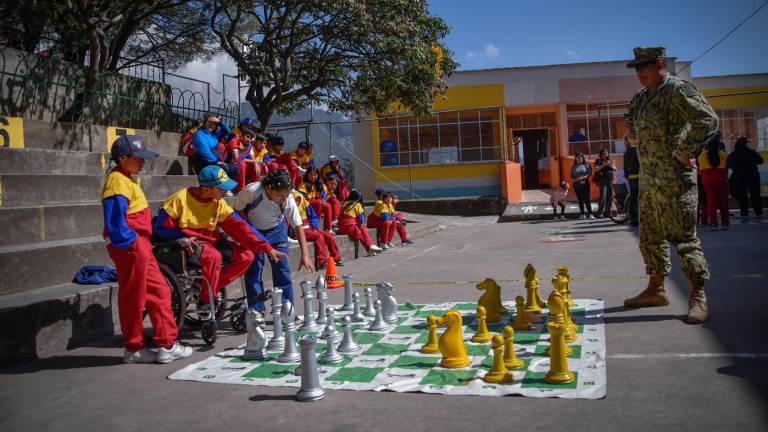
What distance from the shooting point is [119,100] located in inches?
495

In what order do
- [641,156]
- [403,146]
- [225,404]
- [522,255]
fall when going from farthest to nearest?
[403,146], [522,255], [641,156], [225,404]

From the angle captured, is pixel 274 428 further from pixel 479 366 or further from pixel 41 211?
pixel 41 211

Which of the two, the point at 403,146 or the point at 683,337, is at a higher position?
the point at 403,146

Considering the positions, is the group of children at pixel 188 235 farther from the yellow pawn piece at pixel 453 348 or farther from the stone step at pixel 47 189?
the stone step at pixel 47 189

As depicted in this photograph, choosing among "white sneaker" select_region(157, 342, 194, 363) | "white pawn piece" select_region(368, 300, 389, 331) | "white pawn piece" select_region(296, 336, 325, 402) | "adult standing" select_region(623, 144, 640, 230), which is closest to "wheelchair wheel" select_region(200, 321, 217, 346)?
"white sneaker" select_region(157, 342, 194, 363)

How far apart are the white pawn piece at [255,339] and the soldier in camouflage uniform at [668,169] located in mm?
3314

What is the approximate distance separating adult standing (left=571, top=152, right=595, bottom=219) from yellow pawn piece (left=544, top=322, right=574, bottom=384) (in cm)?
1500

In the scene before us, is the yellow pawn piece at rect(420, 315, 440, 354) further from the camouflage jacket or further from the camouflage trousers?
the camouflage jacket

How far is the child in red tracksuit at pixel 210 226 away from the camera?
217 inches

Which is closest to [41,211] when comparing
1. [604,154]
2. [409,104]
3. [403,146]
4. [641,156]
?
[641,156]

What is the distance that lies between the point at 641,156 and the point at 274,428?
157 inches

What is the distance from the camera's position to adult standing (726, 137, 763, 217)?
1469cm

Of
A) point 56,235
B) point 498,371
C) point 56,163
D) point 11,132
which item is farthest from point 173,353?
point 11,132

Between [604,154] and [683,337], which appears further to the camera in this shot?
[604,154]
